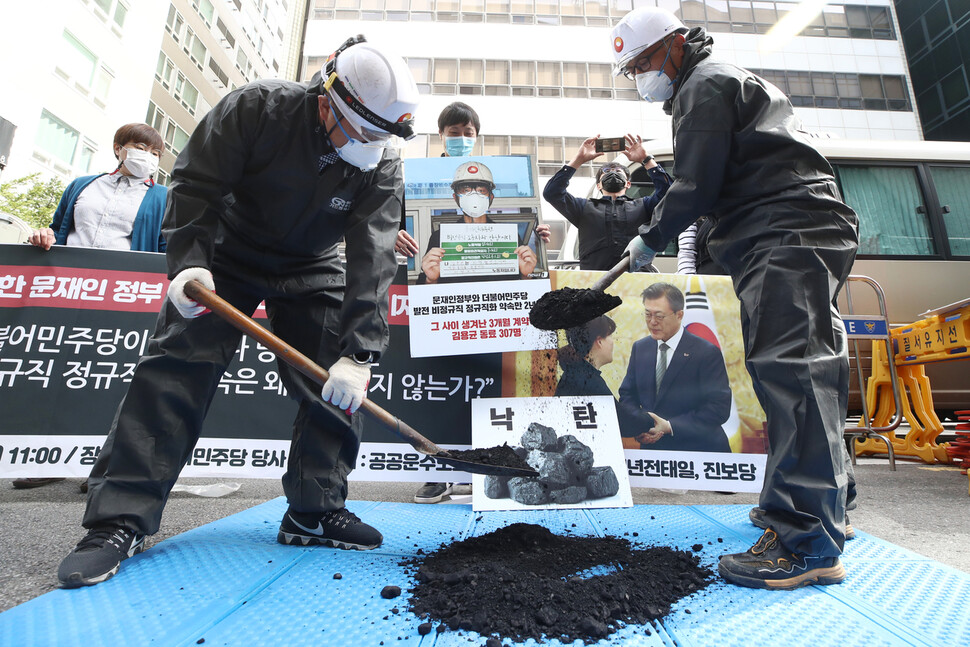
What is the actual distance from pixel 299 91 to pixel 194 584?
5.70 ft

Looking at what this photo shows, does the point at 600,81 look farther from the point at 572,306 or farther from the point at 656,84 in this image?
the point at 572,306

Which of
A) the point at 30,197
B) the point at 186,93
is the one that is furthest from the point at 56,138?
the point at 186,93

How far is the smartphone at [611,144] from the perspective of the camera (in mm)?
3279

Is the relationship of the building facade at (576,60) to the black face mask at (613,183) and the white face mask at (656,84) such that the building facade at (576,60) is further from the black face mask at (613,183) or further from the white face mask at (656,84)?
the white face mask at (656,84)

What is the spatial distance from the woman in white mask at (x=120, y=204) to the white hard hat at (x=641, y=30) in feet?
9.33

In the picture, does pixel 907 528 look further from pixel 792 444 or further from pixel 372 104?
pixel 372 104

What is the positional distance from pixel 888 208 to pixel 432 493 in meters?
5.59

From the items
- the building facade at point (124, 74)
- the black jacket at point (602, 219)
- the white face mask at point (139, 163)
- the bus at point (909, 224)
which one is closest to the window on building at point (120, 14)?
the building facade at point (124, 74)

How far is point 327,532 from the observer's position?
201 cm

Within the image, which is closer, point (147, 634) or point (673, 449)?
point (147, 634)

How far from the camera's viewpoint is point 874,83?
19.1 meters

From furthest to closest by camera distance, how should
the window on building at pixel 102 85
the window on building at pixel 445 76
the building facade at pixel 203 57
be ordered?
the building facade at pixel 203 57, the window on building at pixel 445 76, the window on building at pixel 102 85

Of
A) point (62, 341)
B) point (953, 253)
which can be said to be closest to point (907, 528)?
point (953, 253)

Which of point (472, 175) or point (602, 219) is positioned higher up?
point (472, 175)
